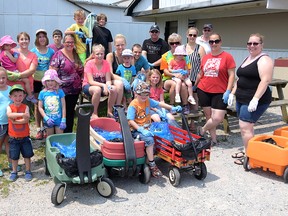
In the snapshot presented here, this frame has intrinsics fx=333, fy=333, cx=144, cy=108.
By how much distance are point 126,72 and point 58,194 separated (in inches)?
116

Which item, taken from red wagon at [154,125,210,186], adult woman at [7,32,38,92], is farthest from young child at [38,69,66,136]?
red wagon at [154,125,210,186]

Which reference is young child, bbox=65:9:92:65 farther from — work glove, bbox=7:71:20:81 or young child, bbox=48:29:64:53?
work glove, bbox=7:71:20:81

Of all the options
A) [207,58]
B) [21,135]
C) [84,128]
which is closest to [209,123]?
[207,58]

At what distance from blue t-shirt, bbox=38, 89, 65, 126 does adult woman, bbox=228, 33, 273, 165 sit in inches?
106

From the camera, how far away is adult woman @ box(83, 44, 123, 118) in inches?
221

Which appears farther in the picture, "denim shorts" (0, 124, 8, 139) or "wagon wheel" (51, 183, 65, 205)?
"denim shorts" (0, 124, 8, 139)

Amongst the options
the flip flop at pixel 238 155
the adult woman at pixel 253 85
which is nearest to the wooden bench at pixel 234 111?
the flip flop at pixel 238 155

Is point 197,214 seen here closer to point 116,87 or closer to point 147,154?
point 147,154

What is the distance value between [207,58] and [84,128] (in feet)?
9.17

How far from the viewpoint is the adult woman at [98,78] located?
5609 millimetres

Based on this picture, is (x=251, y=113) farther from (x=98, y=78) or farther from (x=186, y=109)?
(x=98, y=78)

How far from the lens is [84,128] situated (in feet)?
12.5

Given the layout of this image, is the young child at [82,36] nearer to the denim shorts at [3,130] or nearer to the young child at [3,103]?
the young child at [3,103]

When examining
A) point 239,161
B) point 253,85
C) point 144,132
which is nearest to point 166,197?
point 144,132
